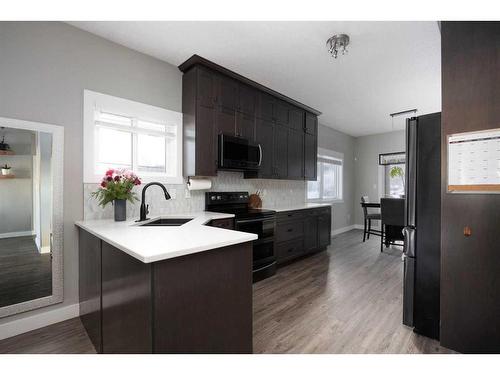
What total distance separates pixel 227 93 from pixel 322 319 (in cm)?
278

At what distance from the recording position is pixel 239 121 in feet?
10.9

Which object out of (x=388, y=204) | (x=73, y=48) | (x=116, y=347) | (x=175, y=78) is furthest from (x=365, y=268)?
(x=73, y=48)

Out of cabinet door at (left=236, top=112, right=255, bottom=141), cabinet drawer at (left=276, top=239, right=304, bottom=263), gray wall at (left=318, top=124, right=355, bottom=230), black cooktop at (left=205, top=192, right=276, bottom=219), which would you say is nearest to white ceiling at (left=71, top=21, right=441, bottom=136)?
cabinet door at (left=236, top=112, right=255, bottom=141)

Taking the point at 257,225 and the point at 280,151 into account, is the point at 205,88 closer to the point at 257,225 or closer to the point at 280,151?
the point at 280,151

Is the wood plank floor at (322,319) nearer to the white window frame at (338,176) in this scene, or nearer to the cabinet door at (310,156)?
the cabinet door at (310,156)

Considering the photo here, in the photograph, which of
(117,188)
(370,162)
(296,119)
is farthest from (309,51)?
(370,162)

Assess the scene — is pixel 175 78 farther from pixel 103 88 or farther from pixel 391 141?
pixel 391 141

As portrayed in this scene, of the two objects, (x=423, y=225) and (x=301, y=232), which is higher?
(x=423, y=225)

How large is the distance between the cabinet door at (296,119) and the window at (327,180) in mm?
1478

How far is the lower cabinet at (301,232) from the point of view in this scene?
3654 millimetres

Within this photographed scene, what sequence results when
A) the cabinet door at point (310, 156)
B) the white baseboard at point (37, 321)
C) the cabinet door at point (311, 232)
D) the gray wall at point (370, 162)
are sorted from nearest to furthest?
the white baseboard at point (37, 321) < the cabinet door at point (311, 232) < the cabinet door at point (310, 156) < the gray wall at point (370, 162)

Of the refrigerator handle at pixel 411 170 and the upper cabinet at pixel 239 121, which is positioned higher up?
the upper cabinet at pixel 239 121

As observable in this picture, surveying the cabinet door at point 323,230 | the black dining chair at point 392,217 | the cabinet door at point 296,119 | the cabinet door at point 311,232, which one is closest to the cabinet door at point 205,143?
the cabinet door at point 296,119

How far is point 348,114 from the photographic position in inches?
199
